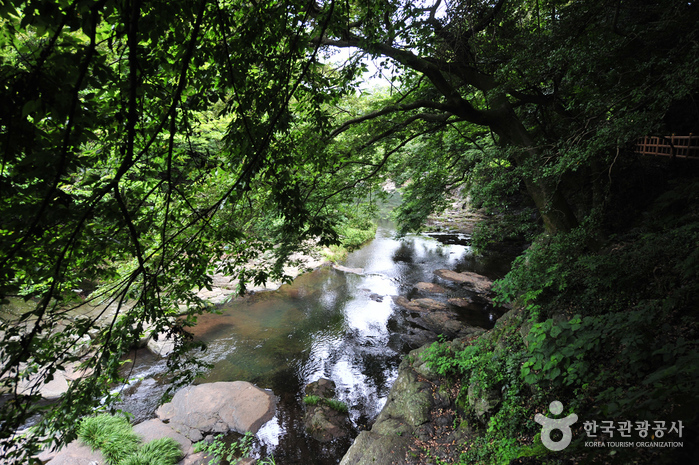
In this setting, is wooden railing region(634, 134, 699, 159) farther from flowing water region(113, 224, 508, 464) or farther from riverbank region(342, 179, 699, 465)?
flowing water region(113, 224, 508, 464)

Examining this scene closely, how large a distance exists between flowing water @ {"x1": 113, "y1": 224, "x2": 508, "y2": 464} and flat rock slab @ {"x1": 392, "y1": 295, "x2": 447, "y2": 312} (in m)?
0.36

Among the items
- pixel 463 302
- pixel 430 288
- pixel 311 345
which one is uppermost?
pixel 430 288

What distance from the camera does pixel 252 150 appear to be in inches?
94.5


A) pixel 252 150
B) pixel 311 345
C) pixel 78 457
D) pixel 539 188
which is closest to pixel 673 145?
pixel 539 188

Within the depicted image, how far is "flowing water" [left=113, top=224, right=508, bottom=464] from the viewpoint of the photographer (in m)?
6.23

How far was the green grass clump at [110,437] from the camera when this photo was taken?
486 cm

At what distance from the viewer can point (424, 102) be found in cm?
519

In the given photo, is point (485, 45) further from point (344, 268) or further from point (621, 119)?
point (344, 268)

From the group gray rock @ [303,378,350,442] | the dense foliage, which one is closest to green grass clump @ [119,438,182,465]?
the dense foliage

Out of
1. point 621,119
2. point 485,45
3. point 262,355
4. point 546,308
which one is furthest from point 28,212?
point 262,355

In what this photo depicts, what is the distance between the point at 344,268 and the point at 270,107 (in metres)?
13.0

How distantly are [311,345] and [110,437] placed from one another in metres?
4.90

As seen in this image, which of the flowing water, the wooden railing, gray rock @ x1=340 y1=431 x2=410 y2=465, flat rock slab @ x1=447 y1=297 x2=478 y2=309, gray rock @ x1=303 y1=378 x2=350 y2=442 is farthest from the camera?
flat rock slab @ x1=447 y1=297 x2=478 y2=309

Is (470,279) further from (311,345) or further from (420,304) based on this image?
(311,345)
